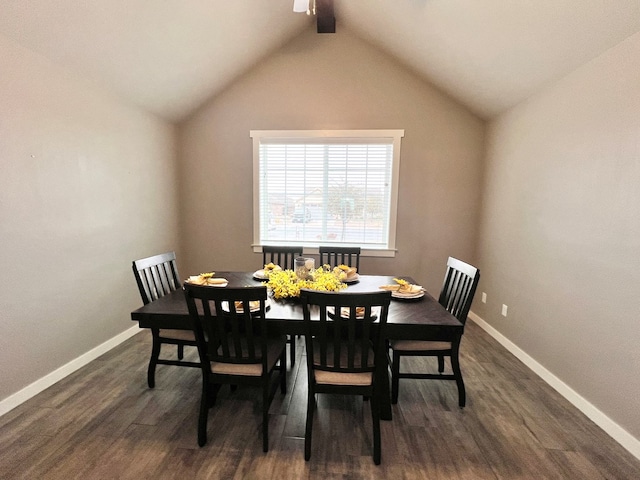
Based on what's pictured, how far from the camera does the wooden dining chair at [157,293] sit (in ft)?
6.72

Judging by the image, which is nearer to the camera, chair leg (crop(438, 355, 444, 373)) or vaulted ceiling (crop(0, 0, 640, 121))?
vaulted ceiling (crop(0, 0, 640, 121))

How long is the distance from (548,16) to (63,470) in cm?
385

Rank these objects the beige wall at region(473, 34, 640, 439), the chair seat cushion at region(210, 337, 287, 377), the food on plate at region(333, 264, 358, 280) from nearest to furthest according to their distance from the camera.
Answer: the chair seat cushion at region(210, 337, 287, 377) → the beige wall at region(473, 34, 640, 439) → the food on plate at region(333, 264, 358, 280)

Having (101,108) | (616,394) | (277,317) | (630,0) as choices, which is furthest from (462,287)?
(101,108)

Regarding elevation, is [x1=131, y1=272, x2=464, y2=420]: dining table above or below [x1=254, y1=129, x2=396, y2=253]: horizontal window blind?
below

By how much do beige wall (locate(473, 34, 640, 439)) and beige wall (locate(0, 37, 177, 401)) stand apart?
324cm

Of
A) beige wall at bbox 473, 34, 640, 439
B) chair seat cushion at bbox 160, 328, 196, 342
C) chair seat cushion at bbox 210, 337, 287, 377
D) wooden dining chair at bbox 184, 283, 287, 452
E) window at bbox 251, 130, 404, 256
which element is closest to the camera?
wooden dining chair at bbox 184, 283, 287, 452

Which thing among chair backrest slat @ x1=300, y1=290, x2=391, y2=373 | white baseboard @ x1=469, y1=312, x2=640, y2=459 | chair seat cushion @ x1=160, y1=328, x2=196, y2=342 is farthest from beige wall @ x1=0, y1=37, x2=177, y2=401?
white baseboard @ x1=469, y1=312, x2=640, y2=459

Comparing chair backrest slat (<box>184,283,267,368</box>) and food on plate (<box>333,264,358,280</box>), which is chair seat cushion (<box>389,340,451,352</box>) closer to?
food on plate (<box>333,264,358,280</box>)

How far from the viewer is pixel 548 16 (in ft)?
6.25

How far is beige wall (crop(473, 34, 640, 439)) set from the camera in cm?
175

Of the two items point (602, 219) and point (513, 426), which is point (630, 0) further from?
point (513, 426)

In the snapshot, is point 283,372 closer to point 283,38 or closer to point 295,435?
point 295,435

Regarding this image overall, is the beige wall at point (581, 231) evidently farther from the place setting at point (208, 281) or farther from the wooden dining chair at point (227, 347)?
the place setting at point (208, 281)
